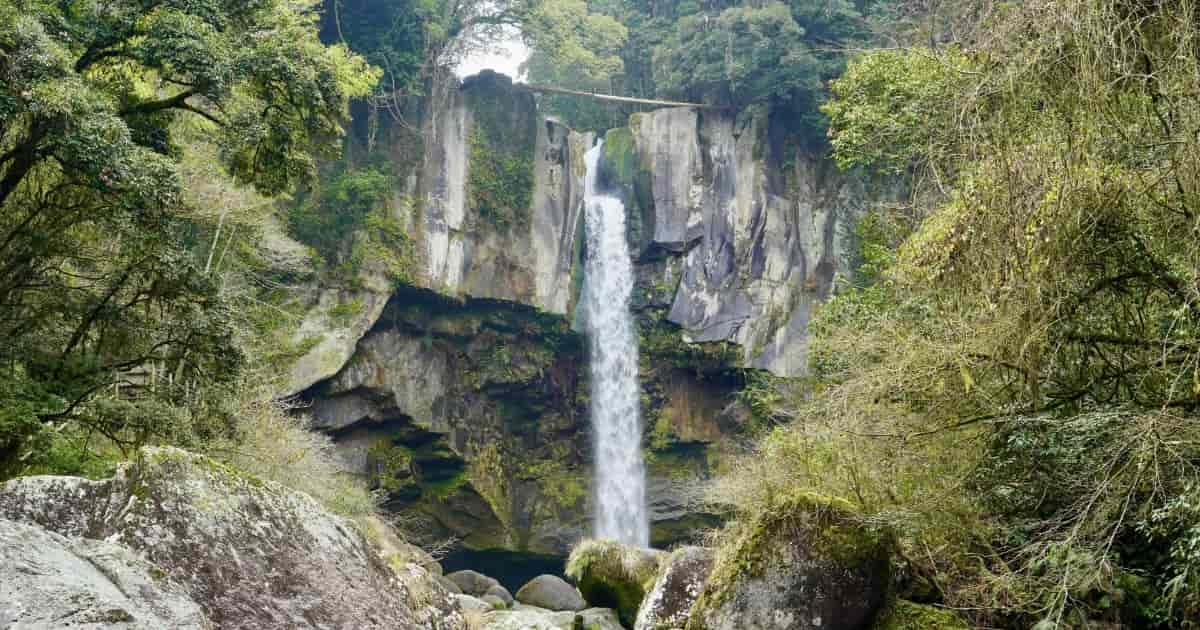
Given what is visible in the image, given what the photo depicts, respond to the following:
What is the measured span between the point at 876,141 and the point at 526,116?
14726mm

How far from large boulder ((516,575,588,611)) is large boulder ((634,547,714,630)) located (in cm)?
1054

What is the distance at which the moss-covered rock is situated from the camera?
7.97 metres

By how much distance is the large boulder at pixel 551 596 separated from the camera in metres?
20.4

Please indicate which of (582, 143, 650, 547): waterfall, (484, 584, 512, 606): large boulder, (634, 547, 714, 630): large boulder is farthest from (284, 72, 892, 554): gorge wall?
(634, 547, 714, 630): large boulder

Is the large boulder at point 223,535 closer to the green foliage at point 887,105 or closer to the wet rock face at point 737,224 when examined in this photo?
the green foliage at point 887,105

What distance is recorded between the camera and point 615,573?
48.6ft

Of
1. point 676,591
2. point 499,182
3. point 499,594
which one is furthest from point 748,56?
point 676,591

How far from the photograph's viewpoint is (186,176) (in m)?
16.7

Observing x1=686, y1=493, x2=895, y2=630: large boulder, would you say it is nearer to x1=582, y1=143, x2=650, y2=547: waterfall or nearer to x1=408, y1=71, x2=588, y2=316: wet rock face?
x1=408, y1=71, x2=588, y2=316: wet rock face

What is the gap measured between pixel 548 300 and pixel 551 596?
32.6 feet

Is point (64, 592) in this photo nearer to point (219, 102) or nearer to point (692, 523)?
point (219, 102)

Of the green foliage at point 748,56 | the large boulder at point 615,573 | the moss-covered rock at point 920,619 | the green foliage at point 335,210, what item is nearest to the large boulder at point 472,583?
the large boulder at point 615,573

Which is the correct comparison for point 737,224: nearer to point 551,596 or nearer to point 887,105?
point 887,105

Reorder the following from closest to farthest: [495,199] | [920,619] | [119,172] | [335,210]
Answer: [920,619], [119,172], [335,210], [495,199]
